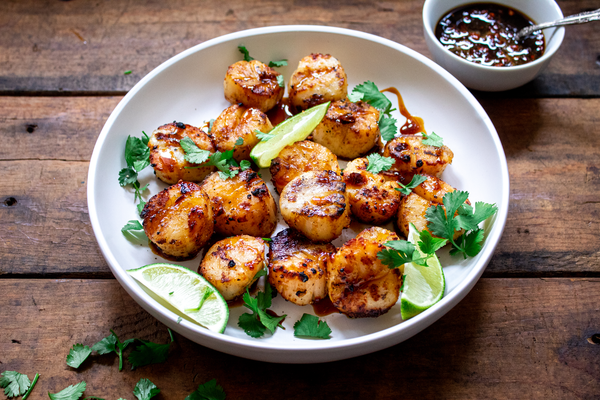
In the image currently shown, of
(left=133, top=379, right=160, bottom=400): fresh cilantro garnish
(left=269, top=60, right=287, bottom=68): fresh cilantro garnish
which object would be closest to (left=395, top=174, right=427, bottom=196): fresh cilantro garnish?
(left=269, top=60, right=287, bottom=68): fresh cilantro garnish

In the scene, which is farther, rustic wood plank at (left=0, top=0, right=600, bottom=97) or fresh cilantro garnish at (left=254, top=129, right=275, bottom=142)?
rustic wood plank at (left=0, top=0, right=600, bottom=97)

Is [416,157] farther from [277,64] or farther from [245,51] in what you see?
[245,51]

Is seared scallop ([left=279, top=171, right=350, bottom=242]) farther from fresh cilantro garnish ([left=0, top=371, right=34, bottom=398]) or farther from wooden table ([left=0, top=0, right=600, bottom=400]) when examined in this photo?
fresh cilantro garnish ([left=0, top=371, right=34, bottom=398])

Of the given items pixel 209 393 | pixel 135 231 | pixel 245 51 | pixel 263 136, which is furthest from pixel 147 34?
pixel 209 393

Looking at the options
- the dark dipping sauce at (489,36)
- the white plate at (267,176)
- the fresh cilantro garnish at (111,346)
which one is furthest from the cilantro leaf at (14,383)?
the dark dipping sauce at (489,36)

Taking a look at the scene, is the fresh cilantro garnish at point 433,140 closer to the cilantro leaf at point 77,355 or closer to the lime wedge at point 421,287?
the lime wedge at point 421,287

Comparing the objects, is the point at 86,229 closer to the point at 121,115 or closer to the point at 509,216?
the point at 121,115

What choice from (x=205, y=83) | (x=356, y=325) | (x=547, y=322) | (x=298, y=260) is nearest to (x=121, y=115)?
(x=205, y=83)
